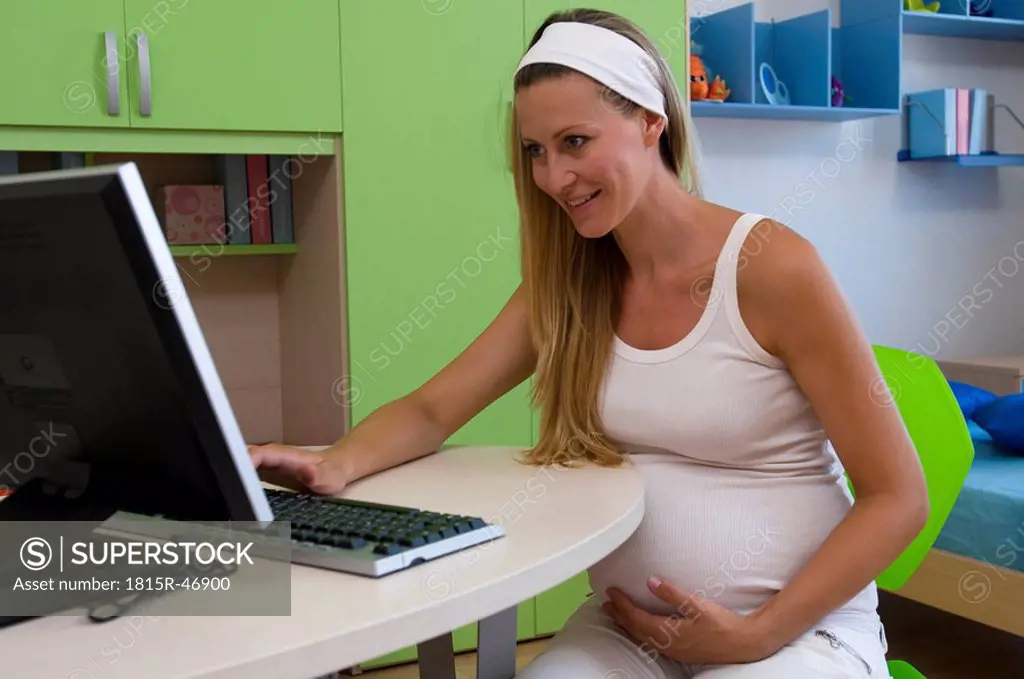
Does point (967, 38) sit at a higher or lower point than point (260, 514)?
higher

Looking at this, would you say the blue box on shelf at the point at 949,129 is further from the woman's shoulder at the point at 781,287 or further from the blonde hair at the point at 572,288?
the woman's shoulder at the point at 781,287

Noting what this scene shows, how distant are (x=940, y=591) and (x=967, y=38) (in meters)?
2.37

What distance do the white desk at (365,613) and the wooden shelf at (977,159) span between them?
3.05 metres

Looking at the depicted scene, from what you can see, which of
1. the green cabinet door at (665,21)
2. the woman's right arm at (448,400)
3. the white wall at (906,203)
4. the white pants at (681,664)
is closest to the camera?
the white pants at (681,664)

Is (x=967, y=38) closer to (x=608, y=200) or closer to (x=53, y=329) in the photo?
(x=608, y=200)

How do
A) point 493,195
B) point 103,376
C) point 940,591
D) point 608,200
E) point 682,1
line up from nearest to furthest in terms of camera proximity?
1. point 103,376
2. point 608,200
3. point 940,591
4. point 493,195
5. point 682,1

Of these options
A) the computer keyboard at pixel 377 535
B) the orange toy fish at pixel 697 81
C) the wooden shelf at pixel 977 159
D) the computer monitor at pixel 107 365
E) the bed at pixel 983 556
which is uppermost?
the orange toy fish at pixel 697 81

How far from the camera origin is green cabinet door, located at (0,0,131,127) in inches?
87.0

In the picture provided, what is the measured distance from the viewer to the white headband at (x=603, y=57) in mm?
1340

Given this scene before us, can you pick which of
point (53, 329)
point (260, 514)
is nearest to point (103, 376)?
point (53, 329)

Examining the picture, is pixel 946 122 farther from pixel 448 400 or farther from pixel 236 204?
pixel 448 400

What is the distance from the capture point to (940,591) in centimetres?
256

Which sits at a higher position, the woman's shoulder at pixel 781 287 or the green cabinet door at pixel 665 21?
the green cabinet door at pixel 665 21

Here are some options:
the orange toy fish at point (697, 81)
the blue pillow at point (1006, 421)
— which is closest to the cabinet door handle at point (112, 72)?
the orange toy fish at point (697, 81)
